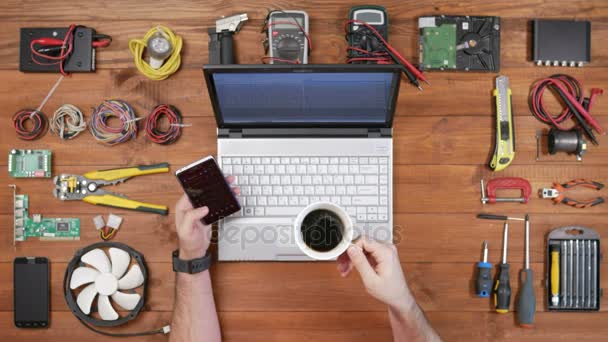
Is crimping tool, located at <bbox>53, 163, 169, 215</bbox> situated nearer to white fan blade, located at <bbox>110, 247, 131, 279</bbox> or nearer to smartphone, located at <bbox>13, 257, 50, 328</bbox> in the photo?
white fan blade, located at <bbox>110, 247, 131, 279</bbox>

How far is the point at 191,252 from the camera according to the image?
1.42 meters

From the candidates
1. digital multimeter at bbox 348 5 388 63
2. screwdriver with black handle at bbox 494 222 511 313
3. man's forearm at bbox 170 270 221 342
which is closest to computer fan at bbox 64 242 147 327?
man's forearm at bbox 170 270 221 342

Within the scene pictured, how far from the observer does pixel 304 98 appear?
4.63 ft

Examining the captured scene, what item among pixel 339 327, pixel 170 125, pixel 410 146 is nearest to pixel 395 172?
pixel 410 146

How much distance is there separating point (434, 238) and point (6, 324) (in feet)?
4.87

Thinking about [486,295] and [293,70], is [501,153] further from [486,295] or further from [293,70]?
[293,70]

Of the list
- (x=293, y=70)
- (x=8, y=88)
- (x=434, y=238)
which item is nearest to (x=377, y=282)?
(x=434, y=238)

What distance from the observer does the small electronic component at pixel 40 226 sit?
5.00 feet

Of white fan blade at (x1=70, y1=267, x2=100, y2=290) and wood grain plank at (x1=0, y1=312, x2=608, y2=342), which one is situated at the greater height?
white fan blade at (x1=70, y1=267, x2=100, y2=290)

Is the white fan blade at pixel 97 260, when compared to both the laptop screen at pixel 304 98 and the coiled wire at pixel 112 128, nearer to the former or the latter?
the coiled wire at pixel 112 128

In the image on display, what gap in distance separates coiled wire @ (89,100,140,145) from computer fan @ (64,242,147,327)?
0.36 meters

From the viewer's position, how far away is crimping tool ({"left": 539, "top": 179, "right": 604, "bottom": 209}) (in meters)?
1.53

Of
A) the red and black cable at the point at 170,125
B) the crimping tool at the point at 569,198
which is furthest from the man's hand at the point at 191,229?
the crimping tool at the point at 569,198

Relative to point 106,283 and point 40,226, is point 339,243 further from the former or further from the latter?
point 40,226
